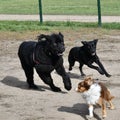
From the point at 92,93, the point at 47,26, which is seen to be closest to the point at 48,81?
the point at 92,93

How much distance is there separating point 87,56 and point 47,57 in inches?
50.8

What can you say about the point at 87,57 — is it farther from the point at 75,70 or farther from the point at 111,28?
the point at 111,28

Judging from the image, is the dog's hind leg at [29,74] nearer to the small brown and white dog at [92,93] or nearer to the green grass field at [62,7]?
the small brown and white dog at [92,93]

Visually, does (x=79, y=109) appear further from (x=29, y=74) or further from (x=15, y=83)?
(x=15, y=83)

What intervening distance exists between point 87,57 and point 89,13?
13128 mm

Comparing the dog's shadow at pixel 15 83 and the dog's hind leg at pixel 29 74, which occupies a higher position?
the dog's hind leg at pixel 29 74

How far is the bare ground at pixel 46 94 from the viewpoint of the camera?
8.76 m

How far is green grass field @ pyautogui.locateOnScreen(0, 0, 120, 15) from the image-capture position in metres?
25.0

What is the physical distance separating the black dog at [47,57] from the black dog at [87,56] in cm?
92

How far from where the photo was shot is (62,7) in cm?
2706

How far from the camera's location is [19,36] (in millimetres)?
16953

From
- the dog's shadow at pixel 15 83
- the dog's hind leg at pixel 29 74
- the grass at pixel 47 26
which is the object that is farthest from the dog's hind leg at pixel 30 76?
the grass at pixel 47 26

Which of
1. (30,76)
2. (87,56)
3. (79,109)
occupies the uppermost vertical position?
(87,56)

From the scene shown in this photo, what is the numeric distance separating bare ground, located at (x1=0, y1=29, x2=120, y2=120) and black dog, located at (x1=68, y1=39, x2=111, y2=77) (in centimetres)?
23
